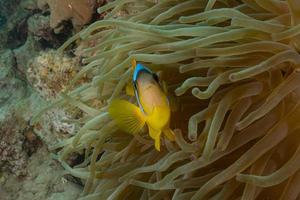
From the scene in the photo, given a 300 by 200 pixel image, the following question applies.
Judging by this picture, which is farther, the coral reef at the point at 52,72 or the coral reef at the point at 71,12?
the coral reef at the point at 71,12

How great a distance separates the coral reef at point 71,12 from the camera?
3.61 m

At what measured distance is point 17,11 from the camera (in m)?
5.73

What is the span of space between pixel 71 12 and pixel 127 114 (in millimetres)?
2467

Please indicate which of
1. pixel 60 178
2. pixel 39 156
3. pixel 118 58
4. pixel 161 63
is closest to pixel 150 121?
pixel 161 63

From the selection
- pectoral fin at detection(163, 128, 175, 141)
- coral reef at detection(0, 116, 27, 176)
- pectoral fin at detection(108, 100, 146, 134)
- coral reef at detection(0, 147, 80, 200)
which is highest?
pectoral fin at detection(108, 100, 146, 134)

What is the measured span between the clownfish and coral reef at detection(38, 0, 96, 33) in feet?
7.43

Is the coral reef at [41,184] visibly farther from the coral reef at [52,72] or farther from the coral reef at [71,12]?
the coral reef at [71,12]

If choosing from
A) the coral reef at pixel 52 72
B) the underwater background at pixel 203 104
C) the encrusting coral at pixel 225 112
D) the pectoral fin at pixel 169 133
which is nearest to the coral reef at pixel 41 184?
the coral reef at pixel 52 72

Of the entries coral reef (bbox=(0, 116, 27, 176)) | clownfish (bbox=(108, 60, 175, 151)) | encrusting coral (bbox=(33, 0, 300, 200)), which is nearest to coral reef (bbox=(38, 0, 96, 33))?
coral reef (bbox=(0, 116, 27, 176))

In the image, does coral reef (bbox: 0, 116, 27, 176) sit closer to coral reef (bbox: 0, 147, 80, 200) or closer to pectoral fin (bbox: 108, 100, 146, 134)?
coral reef (bbox: 0, 147, 80, 200)

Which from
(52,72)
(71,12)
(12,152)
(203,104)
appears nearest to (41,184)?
(12,152)

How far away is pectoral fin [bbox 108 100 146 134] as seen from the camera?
4.91 feet

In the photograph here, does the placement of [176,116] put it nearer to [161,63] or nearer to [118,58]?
[161,63]

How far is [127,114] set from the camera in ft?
4.98
